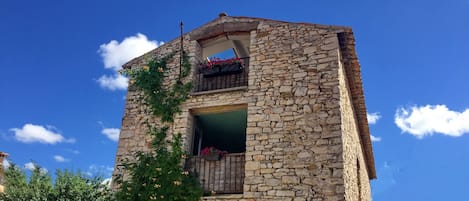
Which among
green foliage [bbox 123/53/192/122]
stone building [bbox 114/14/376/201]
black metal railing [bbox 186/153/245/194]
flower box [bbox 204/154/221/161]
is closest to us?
stone building [bbox 114/14/376/201]

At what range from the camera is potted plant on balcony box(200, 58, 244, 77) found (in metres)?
9.66

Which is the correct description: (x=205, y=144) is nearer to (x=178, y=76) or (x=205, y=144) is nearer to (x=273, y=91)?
(x=178, y=76)

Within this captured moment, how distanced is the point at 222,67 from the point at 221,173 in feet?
8.39

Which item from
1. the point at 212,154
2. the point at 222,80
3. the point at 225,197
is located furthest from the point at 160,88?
the point at 225,197

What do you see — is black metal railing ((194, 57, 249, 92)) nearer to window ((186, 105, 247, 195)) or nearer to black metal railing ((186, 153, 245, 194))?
window ((186, 105, 247, 195))

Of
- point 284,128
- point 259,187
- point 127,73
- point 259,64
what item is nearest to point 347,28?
point 259,64

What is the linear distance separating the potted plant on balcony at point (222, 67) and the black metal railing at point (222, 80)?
7cm

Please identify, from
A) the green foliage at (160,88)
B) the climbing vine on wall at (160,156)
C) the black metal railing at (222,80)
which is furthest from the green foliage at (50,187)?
the black metal railing at (222,80)

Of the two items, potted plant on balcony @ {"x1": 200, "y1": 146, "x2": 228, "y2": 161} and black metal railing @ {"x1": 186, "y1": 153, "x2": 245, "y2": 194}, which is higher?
potted plant on balcony @ {"x1": 200, "y1": 146, "x2": 228, "y2": 161}

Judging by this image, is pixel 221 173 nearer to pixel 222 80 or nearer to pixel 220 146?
pixel 222 80

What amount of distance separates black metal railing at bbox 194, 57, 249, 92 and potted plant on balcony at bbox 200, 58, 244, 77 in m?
0.07

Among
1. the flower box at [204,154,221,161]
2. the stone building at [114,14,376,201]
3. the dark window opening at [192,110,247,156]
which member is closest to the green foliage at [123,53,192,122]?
the stone building at [114,14,376,201]

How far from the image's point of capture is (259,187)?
7961 millimetres

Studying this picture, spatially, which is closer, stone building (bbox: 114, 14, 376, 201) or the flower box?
stone building (bbox: 114, 14, 376, 201)
